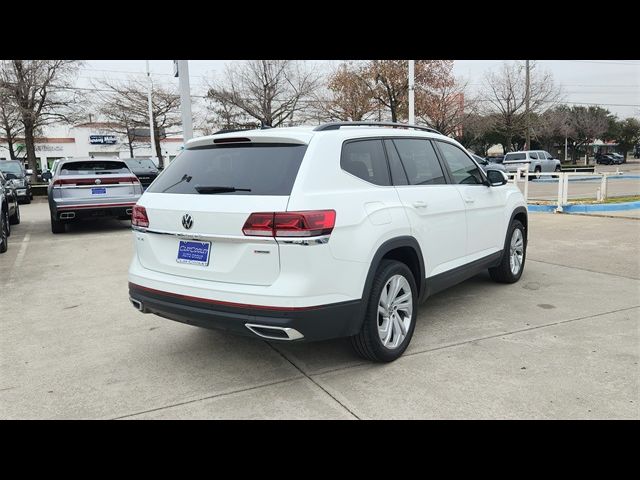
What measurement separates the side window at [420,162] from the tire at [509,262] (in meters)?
1.68

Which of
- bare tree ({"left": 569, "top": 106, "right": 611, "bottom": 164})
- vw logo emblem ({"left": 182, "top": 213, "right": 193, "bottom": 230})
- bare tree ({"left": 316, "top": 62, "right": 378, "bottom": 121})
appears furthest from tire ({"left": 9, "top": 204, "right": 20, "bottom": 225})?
bare tree ({"left": 569, "top": 106, "right": 611, "bottom": 164})

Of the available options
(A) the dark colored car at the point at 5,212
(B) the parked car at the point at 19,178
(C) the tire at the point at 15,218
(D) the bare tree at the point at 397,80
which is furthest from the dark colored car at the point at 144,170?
(D) the bare tree at the point at 397,80

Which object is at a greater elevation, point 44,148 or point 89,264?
point 44,148

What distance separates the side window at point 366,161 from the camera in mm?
3727

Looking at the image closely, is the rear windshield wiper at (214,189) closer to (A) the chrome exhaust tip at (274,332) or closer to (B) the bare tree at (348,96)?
(A) the chrome exhaust tip at (274,332)

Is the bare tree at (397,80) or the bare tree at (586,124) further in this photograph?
the bare tree at (586,124)

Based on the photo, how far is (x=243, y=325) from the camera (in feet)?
10.7

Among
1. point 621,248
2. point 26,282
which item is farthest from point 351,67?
point 26,282

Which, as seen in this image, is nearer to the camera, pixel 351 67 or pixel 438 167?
pixel 438 167

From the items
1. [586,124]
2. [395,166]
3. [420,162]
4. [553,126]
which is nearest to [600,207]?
[420,162]

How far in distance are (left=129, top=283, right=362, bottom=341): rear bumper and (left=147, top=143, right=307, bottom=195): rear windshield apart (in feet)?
2.44

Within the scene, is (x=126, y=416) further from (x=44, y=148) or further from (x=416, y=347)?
(x=44, y=148)

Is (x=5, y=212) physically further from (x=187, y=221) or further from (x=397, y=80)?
(x=397, y=80)
